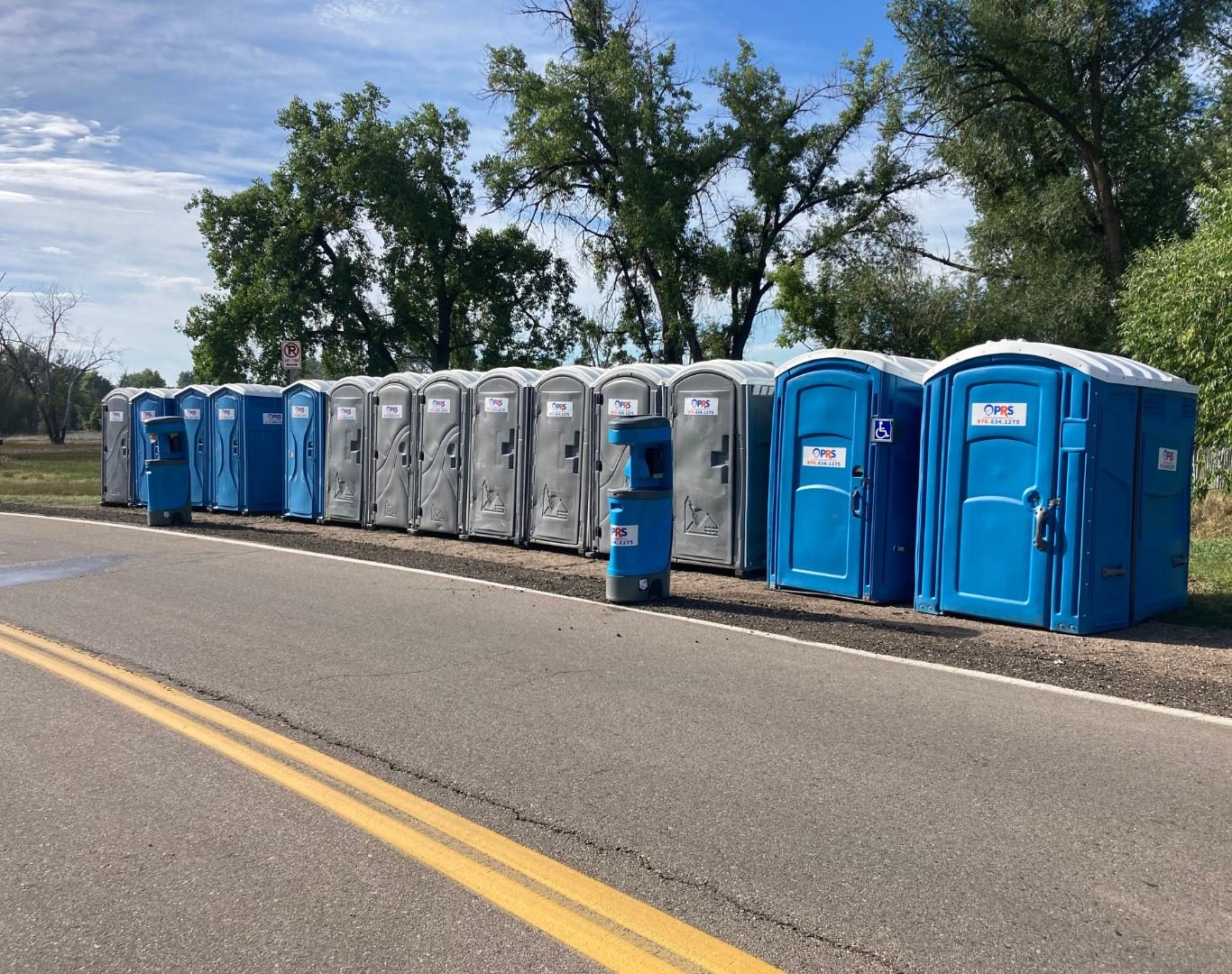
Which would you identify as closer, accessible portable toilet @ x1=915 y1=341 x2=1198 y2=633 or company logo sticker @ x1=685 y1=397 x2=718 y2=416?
accessible portable toilet @ x1=915 y1=341 x2=1198 y2=633

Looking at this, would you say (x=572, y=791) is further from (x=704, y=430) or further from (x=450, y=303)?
(x=450, y=303)

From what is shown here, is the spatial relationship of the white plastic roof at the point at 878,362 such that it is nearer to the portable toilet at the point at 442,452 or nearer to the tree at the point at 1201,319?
the portable toilet at the point at 442,452

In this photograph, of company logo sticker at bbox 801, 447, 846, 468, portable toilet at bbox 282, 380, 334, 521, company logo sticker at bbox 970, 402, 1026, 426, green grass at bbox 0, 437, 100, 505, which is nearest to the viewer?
company logo sticker at bbox 970, 402, 1026, 426

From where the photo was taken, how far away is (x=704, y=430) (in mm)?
11680

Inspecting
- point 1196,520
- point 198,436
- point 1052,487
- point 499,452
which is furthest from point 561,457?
point 1196,520

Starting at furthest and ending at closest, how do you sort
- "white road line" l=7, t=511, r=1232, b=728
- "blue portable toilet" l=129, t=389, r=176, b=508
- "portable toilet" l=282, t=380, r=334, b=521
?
"blue portable toilet" l=129, t=389, r=176, b=508, "portable toilet" l=282, t=380, r=334, b=521, "white road line" l=7, t=511, r=1232, b=728

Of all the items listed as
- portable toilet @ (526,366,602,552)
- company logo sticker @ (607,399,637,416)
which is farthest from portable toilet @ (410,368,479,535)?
company logo sticker @ (607,399,637,416)

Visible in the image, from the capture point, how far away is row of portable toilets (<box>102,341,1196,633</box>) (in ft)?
27.2

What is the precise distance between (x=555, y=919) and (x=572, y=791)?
1.15 meters

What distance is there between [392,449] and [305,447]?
225 centimetres

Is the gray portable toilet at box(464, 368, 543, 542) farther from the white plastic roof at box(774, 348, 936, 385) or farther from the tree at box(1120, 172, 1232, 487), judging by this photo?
the tree at box(1120, 172, 1232, 487)

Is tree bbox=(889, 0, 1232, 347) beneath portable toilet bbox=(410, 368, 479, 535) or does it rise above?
above

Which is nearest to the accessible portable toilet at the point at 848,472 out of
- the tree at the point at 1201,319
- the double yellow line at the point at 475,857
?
the double yellow line at the point at 475,857

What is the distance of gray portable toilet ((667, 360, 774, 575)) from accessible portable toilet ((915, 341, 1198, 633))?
2413 mm
